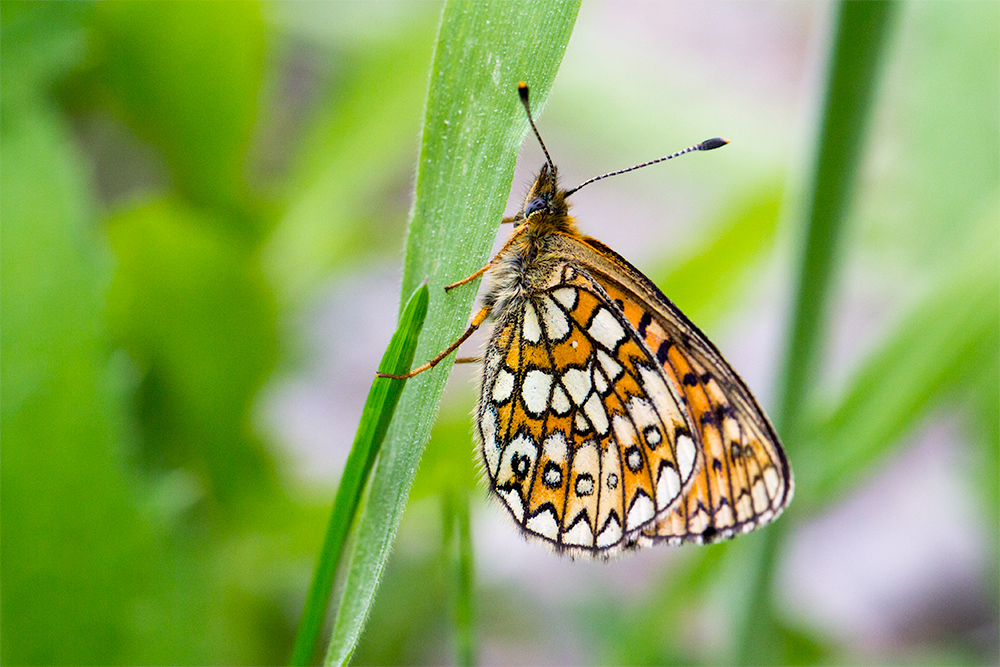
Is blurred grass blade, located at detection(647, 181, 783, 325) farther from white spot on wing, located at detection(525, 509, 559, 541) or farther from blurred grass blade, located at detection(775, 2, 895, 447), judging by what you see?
white spot on wing, located at detection(525, 509, 559, 541)

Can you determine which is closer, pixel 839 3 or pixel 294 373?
pixel 839 3

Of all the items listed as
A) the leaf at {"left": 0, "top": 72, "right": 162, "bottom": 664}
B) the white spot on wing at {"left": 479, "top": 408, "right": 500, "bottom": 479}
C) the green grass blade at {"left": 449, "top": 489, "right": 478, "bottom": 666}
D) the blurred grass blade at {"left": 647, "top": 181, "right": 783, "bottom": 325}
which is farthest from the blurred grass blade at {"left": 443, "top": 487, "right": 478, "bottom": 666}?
the blurred grass blade at {"left": 647, "top": 181, "right": 783, "bottom": 325}

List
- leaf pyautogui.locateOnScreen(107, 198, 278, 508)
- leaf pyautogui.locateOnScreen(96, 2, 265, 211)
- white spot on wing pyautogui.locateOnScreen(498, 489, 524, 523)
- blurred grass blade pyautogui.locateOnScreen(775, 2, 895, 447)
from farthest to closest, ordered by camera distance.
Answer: leaf pyautogui.locateOnScreen(96, 2, 265, 211) < leaf pyautogui.locateOnScreen(107, 198, 278, 508) < white spot on wing pyautogui.locateOnScreen(498, 489, 524, 523) < blurred grass blade pyautogui.locateOnScreen(775, 2, 895, 447)

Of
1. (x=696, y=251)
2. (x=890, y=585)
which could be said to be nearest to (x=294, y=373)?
(x=696, y=251)

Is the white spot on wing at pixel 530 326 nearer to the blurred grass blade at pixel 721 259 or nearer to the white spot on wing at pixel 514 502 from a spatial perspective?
the white spot on wing at pixel 514 502

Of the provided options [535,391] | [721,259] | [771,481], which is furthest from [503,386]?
[721,259]

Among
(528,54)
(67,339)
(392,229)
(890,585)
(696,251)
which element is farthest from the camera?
(890,585)

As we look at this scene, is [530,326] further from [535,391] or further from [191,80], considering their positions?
[191,80]

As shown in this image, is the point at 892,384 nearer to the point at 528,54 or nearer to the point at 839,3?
the point at 839,3
